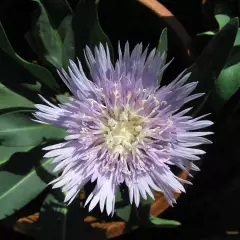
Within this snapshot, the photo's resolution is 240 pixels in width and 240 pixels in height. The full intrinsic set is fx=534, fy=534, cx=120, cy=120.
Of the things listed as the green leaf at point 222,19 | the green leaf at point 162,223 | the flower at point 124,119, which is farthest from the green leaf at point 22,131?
the green leaf at point 222,19

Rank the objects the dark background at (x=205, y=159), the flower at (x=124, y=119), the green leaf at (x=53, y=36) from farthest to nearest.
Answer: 1. the dark background at (x=205, y=159)
2. the green leaf at (x=53, y=36)
3. the flower at (x=124, y=119)

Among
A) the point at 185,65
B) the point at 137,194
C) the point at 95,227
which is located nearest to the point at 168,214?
the point at 95,227

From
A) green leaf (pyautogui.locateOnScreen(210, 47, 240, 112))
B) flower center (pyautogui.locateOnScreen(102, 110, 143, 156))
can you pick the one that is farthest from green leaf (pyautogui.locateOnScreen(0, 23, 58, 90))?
green leaf (pyautogui.locateOnScreen(210, 47, 240, 112))

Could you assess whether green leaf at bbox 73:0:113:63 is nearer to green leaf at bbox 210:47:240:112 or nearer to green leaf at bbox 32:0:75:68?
green leaf at bbox 32:0:75:68

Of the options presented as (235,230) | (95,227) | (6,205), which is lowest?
(235,230)

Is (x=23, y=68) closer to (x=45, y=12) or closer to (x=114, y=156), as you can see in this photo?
(x=45, y=12)

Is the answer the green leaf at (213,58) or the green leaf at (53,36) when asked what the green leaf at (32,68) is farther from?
the green leaf at (213,58)
